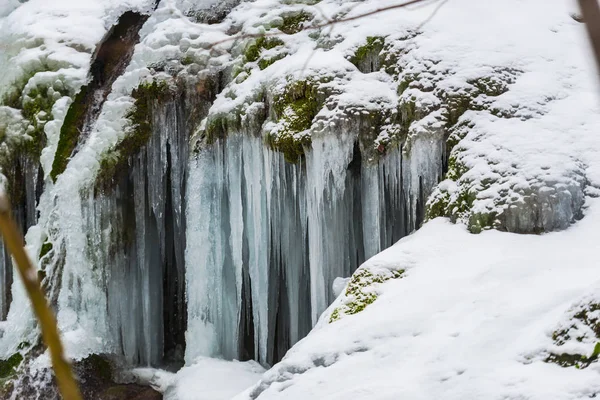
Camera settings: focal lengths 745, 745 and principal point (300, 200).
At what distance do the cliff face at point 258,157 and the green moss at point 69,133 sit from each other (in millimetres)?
29

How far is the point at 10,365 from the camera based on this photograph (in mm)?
8500

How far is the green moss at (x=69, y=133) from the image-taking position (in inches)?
354

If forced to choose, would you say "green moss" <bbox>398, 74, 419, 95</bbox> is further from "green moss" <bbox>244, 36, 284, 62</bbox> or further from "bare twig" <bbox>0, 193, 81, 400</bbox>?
"bare twig" <bbox>0, 193, 81, 400</bbox>

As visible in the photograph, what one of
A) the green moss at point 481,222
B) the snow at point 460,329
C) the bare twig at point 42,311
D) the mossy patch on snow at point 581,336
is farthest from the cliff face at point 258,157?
the bare twig at point 42,311

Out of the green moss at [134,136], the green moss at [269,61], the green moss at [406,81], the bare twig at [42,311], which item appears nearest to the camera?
the bare twig at [42,311]

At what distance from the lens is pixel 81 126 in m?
9.30

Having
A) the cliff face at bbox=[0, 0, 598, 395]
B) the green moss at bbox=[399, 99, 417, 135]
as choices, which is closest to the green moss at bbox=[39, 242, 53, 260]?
the cliff face at bbox=[0, 0, 598, 395]

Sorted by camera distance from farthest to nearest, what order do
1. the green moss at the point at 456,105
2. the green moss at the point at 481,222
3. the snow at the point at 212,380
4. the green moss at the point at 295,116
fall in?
the snow at the point at 212,380
the green moss at the point at 295,116
the green moss at the point at 456,105
the green moss at the point at 481,222

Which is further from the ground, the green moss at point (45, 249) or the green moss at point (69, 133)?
the green moss at point (69, 133)

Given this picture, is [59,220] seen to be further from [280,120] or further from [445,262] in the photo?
[445,262]

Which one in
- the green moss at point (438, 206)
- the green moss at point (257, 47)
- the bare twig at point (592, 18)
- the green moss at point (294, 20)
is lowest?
the green moss at point (438, 206)

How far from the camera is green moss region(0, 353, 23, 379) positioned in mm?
8445

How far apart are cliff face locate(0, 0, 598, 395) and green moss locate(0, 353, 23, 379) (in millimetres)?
138

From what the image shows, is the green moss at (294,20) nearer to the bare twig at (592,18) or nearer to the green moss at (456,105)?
the green moss at (456,105)
